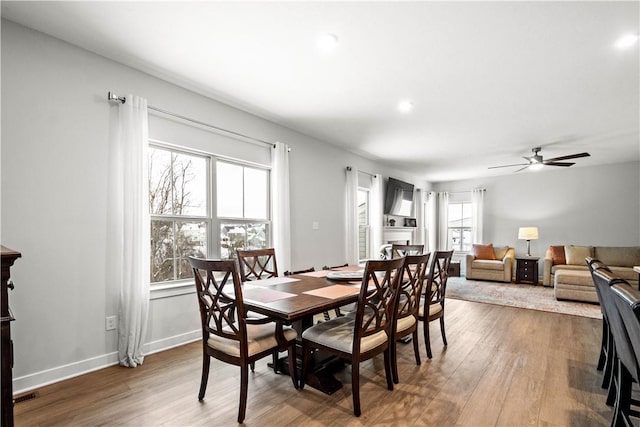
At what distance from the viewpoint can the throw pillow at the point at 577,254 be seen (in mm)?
6145

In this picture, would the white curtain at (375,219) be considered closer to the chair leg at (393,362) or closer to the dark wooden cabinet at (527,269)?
the dark wooden cabinet at (527,269)

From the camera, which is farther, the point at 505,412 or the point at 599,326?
the point at 599,326

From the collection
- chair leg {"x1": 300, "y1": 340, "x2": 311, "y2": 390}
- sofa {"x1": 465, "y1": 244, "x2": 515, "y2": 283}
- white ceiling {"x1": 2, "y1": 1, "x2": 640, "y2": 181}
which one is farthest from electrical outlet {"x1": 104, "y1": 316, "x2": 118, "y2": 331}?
sofa {"x1": 465, "y1": 244, "x2": 515, "y2": 283}

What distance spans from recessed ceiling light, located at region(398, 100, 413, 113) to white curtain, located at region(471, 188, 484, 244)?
544cm

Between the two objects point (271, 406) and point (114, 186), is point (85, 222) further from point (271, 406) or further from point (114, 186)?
point (271, 406)

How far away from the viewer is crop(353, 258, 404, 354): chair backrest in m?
1.90

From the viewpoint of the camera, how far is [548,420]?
1873 millimetres

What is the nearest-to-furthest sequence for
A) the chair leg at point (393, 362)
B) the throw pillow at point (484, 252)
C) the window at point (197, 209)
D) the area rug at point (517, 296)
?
1. the chair leg at point (393, 362)
2. the window at point (197, 209)
3. the area rug at point (517, 296)
4. the throw pillow at point (484, 252)

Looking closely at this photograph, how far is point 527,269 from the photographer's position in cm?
673

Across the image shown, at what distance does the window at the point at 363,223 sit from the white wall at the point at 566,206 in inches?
156

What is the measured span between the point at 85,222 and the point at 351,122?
3.13m

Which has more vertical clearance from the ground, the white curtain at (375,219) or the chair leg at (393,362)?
the white curtain at (375,219)

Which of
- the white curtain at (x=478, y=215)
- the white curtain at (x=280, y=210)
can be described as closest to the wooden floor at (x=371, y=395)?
the white curtain at (x=280, y=210)

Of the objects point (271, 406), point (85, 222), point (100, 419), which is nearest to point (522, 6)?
point (271, 406)
